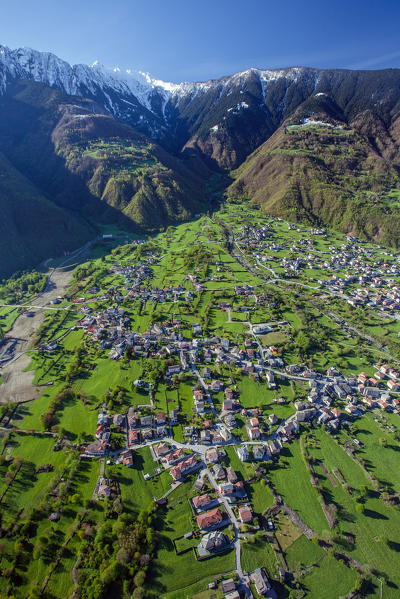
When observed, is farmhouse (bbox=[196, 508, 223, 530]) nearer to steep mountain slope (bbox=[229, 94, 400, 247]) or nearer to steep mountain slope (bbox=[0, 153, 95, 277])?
steep mountain slope (bbox=[0, 153, 95, 277])

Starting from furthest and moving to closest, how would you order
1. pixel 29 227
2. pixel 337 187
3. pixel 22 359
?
pixel 337 187 < pixel 29 227 < pixel 22 359

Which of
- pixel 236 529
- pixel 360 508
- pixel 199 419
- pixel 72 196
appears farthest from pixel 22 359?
pixel 72 196

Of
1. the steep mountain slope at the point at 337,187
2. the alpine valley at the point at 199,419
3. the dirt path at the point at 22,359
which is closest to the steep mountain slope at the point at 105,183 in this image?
the alpine valley at the point at 199,419

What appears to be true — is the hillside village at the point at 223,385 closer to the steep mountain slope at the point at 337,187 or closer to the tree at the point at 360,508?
the tree at the point at 360,508

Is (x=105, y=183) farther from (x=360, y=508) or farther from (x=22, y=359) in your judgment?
(x=360, y=508)

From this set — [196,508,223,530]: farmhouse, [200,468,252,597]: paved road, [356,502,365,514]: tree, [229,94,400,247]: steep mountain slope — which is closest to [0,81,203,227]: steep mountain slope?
[229,94,400,247]: steep mountain slope

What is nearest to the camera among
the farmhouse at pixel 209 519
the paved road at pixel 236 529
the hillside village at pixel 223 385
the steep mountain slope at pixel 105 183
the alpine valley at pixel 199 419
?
the paved road at pixel 236 529

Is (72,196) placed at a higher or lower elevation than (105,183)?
lower

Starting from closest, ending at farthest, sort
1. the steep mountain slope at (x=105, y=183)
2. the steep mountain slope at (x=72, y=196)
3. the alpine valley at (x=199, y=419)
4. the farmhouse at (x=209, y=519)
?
the alpine valley at (x=199, y=419), the farmhouse at (x=209, y=519), the steep mountain slope at (x=72, y=196), the steep mountain slope at (x=105, y=183)

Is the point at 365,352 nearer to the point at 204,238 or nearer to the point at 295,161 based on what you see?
the point at 204,238
